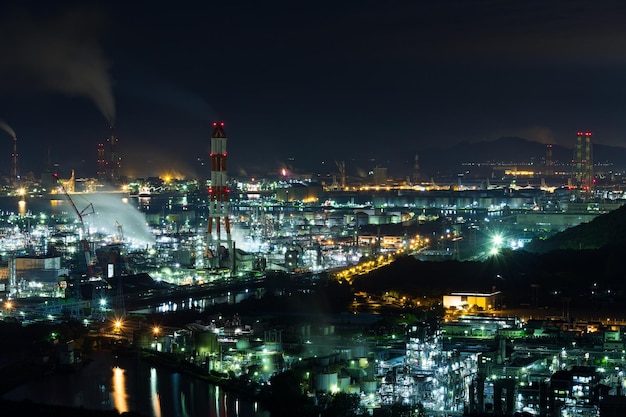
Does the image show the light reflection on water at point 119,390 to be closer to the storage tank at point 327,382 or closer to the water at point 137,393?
the water at point 137,393

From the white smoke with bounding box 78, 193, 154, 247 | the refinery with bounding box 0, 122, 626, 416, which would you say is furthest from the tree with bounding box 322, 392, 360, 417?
the white smoke with bounding box 78, 193, 154, 247

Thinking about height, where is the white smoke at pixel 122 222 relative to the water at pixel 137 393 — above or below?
above

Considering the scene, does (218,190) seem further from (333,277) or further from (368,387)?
(368,387)

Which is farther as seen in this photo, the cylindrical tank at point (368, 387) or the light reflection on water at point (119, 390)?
the light reflection on water at point (119, 390)

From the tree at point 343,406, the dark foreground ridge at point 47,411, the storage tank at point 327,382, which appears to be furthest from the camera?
the storage tank at point 327,382

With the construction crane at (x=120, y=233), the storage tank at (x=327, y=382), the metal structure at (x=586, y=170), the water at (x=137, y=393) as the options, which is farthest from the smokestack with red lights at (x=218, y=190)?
the metal structure at (x=586, y=170)

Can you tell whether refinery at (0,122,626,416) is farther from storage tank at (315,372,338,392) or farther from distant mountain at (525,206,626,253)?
distant mountain at (525,206,626,253)
